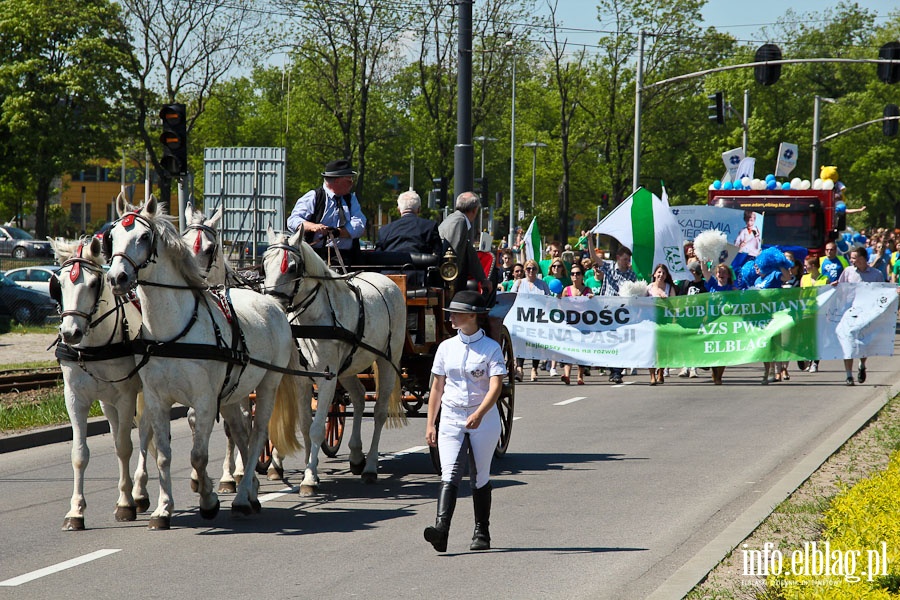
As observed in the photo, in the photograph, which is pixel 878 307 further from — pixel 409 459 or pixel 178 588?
pixel 178 588

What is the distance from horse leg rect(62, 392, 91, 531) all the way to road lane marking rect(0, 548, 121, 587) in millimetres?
729

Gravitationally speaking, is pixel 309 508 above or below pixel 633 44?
below

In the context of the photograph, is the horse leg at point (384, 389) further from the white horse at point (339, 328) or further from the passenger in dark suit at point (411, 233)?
the passenger in dark suit at point (411, 233)

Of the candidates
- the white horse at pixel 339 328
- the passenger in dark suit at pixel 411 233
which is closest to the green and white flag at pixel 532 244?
the passenger in dark suit at pixel 411 233

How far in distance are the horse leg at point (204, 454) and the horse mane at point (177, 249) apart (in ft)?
2.77

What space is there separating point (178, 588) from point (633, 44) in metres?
49.5

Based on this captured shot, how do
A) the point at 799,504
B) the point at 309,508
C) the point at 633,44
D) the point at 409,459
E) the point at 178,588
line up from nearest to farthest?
1. the point at 178,588
2. the point at 799,504
3. the point at 309,508
4. the point at 409,459
5. the point at 633,44

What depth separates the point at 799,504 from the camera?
28.6ft

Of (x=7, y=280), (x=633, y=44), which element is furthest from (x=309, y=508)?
(x=633, y=44)

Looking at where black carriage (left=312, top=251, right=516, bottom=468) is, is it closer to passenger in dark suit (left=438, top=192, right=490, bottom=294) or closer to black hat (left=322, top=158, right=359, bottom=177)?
passenger in dark suit (left=438, top=192, right=490, bottom=294)

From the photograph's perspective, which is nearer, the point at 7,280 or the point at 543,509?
the point at 543,509

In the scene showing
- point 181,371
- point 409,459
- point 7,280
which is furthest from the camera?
point 7,280

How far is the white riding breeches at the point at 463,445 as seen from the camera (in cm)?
764

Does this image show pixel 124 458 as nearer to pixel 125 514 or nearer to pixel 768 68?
pixel 125 514
